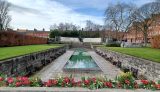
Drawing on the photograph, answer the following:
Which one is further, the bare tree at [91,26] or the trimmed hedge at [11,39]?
the bare tree at [91,26]

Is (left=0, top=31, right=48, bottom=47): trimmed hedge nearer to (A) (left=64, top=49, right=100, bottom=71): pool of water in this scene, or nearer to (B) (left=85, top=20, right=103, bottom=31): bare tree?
(A) (left=64, top=49, right=100, bottom=71): pool of water

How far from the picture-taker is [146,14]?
156 ft

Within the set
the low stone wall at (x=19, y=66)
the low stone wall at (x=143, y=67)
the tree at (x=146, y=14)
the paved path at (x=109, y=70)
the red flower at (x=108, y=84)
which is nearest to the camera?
the red flower at (x=108, y=84)

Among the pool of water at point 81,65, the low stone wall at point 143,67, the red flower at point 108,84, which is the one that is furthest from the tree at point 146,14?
the red flower at point 108,84

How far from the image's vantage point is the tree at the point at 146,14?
45.7m

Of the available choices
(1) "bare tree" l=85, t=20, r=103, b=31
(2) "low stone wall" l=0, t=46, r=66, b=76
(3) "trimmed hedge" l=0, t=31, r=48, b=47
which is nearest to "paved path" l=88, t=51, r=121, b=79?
(2) "low stone wall" l=0, t=46, r=66, b=76

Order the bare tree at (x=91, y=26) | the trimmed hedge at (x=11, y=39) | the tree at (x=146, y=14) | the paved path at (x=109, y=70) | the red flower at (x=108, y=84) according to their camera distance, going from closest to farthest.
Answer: the red flower at (x=108, y=84) → the paved path at (x=109, y=70) → the trimmed hedge at (x=11, y=39) → the tree at (x=146, y=14) → the bare tree at (x=91, y=26)

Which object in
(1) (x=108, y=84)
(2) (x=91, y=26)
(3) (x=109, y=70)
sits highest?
(2) (x=91, y=26)

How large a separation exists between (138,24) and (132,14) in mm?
2326

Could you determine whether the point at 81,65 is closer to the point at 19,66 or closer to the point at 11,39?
the point at 19,66

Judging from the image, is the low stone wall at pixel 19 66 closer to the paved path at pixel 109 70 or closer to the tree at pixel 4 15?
the paved path at pixel 109 70

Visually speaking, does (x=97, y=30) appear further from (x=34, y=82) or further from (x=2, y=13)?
(x=34, y=82)

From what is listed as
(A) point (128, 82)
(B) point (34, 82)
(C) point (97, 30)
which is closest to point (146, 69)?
(A) point (128, 82)

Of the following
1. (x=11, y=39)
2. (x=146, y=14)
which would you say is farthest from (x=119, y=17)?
(x=11, y=39)
